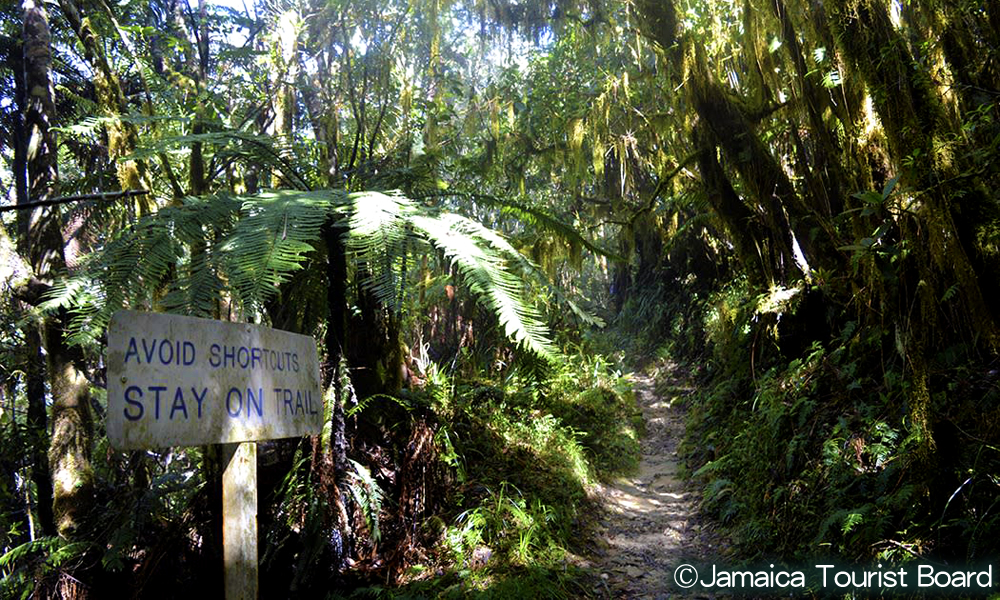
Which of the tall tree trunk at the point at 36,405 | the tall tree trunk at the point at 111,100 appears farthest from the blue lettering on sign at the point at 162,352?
the tall tree trunk at the point at 36,405

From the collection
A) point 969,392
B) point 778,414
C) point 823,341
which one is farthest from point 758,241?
point 969,392

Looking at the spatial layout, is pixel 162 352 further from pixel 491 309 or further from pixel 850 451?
pixel 850 451

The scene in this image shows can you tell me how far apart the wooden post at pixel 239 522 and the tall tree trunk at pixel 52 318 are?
2.95 m

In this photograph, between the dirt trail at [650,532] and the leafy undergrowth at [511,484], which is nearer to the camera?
the leafy undergrowth at [511,484]

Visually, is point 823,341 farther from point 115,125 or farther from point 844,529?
point 115,125

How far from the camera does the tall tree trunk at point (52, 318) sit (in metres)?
4.21

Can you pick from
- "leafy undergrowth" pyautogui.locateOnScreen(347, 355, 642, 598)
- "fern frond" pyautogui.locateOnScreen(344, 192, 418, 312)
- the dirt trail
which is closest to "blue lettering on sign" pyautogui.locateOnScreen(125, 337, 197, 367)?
"fern frond" pyautogui.locateOnScreen(344, 192, 418, 312)

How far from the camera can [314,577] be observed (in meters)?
3.40

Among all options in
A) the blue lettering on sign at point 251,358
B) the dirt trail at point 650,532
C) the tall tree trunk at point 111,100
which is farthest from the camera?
the tall tree trunk at point 111,100

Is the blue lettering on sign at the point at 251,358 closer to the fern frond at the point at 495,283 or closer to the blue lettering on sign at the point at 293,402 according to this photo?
the blue lettering on sign at the point at 293,402

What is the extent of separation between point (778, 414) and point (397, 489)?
3249 mm

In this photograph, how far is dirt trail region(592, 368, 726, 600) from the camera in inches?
157

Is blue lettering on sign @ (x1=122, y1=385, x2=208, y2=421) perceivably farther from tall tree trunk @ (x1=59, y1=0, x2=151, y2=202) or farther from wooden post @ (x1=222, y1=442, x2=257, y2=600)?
tall tree trunk @ (x1=59, y1=0, x2=151, y2=202)

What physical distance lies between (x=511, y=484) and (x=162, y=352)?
3457 mm
